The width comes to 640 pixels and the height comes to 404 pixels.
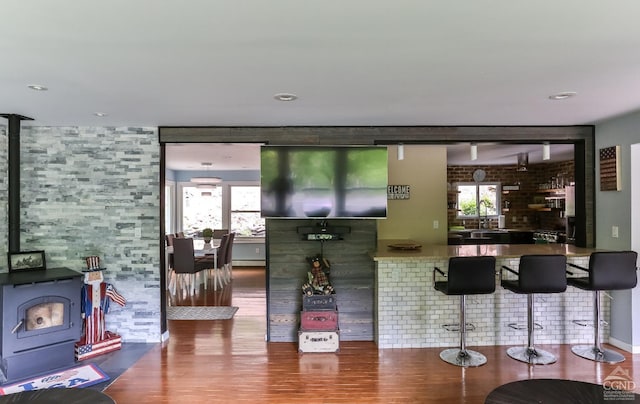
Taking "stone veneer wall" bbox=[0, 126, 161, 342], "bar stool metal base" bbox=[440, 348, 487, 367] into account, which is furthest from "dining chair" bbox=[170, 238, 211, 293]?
"bar stool metal base" bbox=[440, 348, 487, 367]

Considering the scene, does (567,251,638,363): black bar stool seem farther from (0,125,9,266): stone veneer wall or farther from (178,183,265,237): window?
(178,183,265,237): window

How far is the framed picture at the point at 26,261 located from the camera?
369 centimetres

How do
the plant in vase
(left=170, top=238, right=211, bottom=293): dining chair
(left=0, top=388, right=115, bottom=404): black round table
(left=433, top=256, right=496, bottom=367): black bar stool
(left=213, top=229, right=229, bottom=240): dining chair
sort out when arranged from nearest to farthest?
(left=0, top=388, right=115, bottom=404): black round table → (left=433, top=256, right=496, bottom=367): black bar stool → (left=170, top=238, right=211, bottom=293): dining chair → the plant in vase → (left=213, top=229, right=229, bottom=240): dining chair

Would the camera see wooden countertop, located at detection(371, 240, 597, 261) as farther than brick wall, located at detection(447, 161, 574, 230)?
No

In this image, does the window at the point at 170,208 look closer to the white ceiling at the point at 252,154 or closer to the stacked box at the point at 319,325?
the white ceiling at the point at 252,154

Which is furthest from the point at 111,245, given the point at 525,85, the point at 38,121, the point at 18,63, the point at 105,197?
the point at 525,85

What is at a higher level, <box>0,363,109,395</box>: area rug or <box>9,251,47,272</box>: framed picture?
<box>9,251,47,272</box>: framed picture

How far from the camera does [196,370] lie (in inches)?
139

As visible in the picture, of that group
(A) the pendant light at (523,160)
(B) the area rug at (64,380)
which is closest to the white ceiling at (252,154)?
(A) the pendant light at (523,160)

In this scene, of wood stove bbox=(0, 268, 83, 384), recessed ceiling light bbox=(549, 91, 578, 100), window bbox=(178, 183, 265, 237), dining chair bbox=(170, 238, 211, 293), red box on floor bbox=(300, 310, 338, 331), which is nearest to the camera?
recessed ceiling light bbox=(549, 91, 578, 100)

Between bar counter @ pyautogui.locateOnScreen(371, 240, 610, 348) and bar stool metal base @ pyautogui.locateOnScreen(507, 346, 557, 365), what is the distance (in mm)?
252

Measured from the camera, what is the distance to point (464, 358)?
3.70 metres

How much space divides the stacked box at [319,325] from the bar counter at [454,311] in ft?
1.54

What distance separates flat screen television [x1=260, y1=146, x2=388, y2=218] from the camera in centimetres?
404
